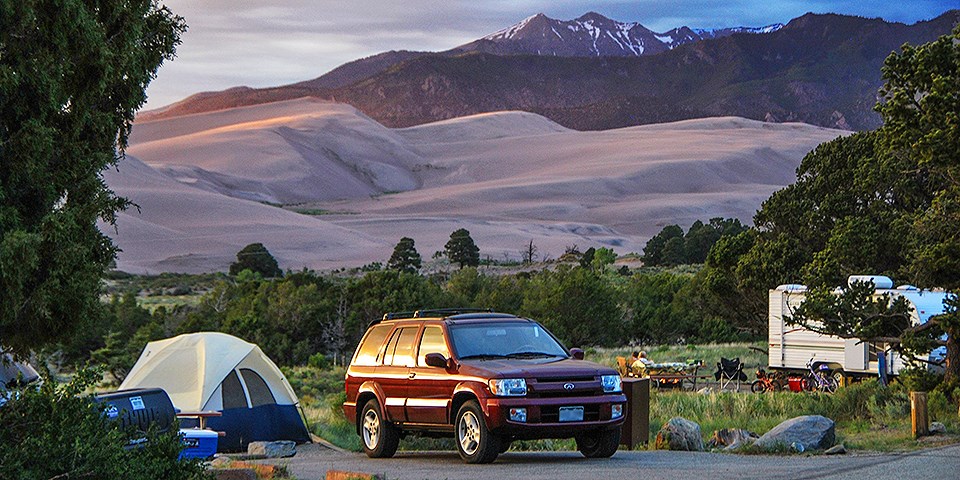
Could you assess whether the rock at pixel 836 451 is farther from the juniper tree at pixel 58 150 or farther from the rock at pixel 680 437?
the juniper tree at pixel 58 150

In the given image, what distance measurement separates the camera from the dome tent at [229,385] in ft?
68.2

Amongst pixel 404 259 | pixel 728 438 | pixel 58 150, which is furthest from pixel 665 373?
pixel 404 259

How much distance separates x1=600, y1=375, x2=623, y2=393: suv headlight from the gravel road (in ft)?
2.54

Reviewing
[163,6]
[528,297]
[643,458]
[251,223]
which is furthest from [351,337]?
[251,223]

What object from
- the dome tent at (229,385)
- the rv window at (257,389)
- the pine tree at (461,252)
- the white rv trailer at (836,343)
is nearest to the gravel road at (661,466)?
the dome tent at (229,385)

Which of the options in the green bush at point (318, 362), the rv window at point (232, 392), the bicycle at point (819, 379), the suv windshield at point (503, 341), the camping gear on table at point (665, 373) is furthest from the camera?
the green bush at point (318, 362)

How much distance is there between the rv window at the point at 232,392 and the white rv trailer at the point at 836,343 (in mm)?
11354

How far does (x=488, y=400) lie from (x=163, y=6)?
5.59 metres

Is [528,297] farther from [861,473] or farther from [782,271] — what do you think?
[861,473]

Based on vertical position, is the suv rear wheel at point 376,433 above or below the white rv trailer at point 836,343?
below

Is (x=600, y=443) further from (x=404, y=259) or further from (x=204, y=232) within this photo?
(x=204, y=232)

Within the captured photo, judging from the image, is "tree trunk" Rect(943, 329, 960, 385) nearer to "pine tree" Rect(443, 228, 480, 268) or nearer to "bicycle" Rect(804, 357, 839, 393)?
"bicycle" Rect(804, 357, 839, 393)

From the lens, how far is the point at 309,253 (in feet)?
464

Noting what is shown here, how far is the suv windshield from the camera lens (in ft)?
48.5
